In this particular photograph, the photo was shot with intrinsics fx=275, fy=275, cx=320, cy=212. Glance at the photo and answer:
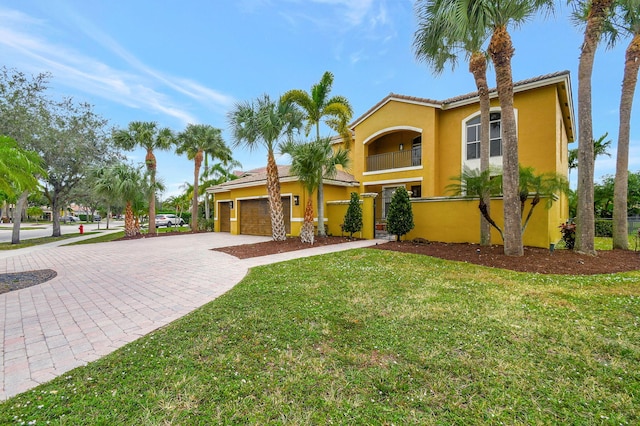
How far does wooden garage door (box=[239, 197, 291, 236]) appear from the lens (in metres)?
16.9

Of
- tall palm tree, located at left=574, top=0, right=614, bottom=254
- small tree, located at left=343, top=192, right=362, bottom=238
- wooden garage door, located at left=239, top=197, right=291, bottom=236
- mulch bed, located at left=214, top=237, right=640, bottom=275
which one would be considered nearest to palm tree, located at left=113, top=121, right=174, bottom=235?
wooden garage door, located at left=239, top=197, right=291, bottom=236

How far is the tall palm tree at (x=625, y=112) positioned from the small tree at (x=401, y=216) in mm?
7611

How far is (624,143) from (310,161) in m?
12.5

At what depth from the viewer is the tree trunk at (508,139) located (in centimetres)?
859

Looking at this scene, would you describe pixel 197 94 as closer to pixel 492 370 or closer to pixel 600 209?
pixel 492 370

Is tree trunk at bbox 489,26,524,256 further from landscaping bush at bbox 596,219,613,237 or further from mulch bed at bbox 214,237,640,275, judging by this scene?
landscaping bush at bbox 596,219,613,237

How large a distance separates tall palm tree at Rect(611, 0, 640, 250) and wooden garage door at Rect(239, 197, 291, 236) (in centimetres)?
1476

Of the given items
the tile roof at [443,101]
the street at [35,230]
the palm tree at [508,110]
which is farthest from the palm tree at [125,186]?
the palm tree at [508,110]

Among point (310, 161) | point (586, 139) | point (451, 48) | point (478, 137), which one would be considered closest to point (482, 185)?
point (586, 139)

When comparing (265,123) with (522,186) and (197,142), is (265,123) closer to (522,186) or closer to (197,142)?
(522,186)

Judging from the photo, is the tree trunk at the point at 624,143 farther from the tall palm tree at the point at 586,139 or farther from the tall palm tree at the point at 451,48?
the tall palm tree at the point at 451,48

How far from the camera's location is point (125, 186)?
59.7 ft

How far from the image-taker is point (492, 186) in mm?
9797

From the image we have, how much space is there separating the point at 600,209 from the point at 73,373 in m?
34.2
